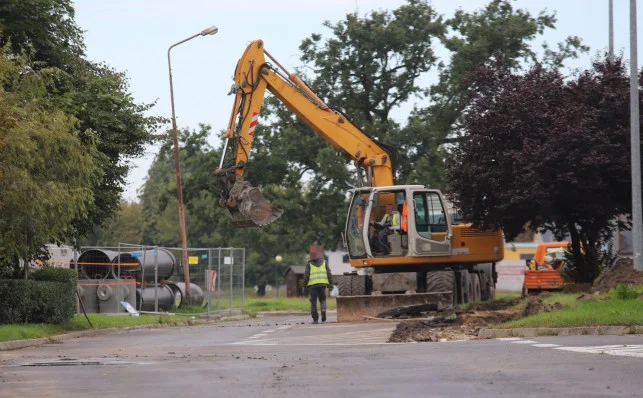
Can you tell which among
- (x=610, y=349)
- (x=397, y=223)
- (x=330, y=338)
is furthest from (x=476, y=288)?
(x=610, y=349)

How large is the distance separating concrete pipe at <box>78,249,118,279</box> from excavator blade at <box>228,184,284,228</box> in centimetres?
959

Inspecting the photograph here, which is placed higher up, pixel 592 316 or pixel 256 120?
pixel 256 120

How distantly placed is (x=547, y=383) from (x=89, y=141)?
1683 centimetres

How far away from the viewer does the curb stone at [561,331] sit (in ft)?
58.8

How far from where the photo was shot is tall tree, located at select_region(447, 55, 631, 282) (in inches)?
1034

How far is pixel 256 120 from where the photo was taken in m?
29.0

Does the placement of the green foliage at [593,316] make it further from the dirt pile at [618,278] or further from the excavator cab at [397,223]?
the excavator cab at [397,223]

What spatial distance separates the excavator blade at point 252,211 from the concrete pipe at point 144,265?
936cm

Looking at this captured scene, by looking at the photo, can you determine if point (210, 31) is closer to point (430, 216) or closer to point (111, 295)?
point (111, 295)

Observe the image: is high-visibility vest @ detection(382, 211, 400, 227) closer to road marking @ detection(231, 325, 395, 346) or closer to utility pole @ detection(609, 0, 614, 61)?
road marking @ detection(231, 325, 395, 346)

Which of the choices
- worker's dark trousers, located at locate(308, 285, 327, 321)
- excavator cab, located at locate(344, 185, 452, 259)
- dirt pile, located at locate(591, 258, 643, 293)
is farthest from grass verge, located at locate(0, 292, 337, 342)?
dirt pile, located at locate(591, 258, 643, 293)

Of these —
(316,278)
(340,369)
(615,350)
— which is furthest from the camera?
(316,278)

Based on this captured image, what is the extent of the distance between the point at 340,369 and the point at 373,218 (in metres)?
17.1

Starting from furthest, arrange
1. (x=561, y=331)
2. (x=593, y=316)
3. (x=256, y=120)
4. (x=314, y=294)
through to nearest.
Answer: (x=256, y=120) < (x=314, y=294) < (x=593, y=316) < (x=561, y=331)
